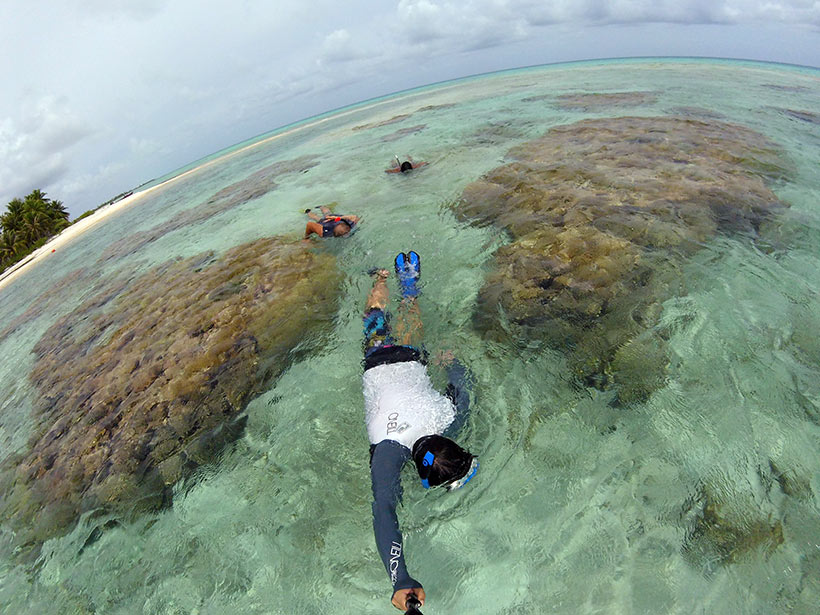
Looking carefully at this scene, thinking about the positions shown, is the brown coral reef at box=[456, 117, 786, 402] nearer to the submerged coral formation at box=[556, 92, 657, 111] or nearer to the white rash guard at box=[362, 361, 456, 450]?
the white rash guard at box=[362, 361, 456, 450]

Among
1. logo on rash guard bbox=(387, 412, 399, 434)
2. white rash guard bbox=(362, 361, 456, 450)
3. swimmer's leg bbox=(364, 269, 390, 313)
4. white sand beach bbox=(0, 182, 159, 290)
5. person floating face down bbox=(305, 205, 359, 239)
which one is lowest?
white sand beach bbox=(0, 182, 159, 290)

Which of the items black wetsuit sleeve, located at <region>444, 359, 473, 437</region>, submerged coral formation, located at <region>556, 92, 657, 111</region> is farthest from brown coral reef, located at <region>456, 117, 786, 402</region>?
submerged coral formation, located at <region>556, 92, 657, 111</region>

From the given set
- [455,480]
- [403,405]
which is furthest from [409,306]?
[455,480]

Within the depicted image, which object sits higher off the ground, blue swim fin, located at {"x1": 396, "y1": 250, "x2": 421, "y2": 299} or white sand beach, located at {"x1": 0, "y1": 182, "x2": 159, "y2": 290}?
blue swim fin, located at {"x1": 396, "y1": 250, "x2": 421, "y2": 299}

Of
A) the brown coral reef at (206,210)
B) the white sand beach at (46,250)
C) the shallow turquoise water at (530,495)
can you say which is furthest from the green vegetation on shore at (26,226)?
the shallow turquoise water at (530,495)

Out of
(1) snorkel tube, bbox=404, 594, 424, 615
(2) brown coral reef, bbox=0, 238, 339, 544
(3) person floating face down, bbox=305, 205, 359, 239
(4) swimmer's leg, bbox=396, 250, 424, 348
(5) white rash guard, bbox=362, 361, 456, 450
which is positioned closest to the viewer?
(1) snorkel tube, bbox=404, 594, 424, 615

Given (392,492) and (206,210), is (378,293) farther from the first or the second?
(206,210)

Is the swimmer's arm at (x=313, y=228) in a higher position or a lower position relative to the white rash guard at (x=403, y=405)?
higher

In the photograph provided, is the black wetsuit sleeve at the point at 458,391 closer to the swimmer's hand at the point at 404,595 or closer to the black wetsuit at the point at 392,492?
the black wetsuit at the point at 392,492
